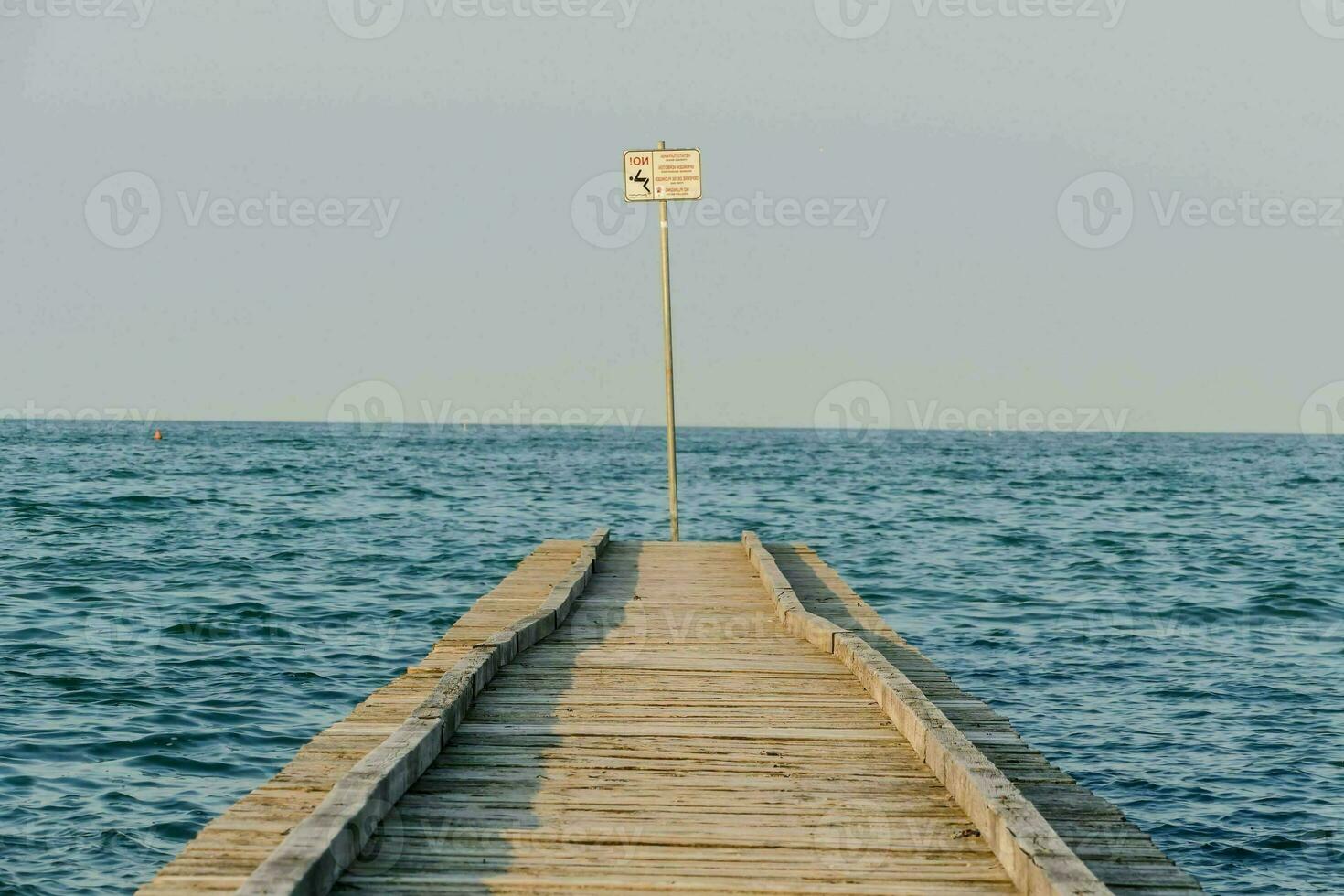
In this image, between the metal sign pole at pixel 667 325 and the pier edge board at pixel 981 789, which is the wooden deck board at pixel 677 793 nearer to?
the pier edge board at pixel 981 789

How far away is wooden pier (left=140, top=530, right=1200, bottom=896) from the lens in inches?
187

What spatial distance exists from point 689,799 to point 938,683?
356 centimetres

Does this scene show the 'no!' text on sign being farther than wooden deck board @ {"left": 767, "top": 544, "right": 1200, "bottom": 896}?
Yes

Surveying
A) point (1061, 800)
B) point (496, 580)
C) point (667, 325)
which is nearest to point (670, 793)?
point (1061, 800)

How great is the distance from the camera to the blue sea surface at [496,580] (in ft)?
30.0

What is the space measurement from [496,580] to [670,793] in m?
15.5

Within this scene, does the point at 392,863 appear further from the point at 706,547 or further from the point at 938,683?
the point at 706,547

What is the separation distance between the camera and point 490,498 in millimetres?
42906

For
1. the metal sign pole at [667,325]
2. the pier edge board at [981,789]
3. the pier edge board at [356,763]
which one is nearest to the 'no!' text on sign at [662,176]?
the metal sign pole at [667,325]

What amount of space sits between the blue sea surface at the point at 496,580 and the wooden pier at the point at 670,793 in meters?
2.14

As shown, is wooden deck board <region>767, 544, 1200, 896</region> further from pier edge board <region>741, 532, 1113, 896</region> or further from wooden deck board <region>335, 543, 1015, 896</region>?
wooden deck board <region>335, 543, 1015, 896</region>

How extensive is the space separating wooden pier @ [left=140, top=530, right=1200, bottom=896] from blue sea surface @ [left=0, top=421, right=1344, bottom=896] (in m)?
2.14

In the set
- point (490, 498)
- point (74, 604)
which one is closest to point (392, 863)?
point (74, 604)

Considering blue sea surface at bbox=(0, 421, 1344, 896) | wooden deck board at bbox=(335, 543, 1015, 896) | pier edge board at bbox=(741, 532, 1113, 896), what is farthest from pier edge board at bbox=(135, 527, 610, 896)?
pier edge board at bbox=(741, 532, 1113, 896)
